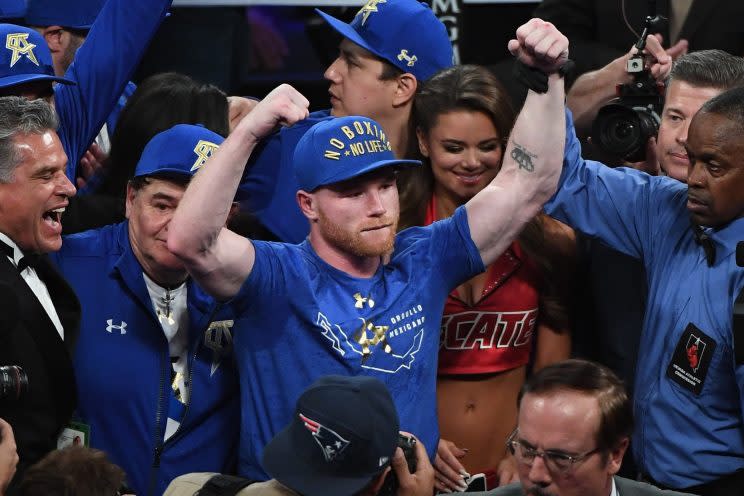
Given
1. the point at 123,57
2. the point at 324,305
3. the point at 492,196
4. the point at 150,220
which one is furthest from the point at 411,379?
the point at 123,57

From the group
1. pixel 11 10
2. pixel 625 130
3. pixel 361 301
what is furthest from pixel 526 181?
pixel 11 10

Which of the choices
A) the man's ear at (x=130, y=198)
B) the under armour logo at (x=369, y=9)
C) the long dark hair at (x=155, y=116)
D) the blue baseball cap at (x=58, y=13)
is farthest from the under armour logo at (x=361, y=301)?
the blue baseball cap at (x=58, y=13)

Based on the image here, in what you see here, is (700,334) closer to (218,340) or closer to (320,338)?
(320,338)

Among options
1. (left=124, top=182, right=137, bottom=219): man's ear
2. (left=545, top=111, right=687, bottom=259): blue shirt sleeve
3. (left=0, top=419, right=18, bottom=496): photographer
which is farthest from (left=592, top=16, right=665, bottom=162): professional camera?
(left=0, top=419, right=18, bottom=496): photographer

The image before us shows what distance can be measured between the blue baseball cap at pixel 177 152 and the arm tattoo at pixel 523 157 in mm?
843

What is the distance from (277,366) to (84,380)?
0.58m

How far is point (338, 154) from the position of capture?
3.46 m

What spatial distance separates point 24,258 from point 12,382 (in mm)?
482

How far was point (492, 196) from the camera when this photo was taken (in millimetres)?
3588

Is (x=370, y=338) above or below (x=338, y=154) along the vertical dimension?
below

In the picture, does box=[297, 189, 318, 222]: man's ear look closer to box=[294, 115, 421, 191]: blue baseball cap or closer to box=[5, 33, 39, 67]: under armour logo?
box=[294, 115, 421, 191]: blue baseball cap

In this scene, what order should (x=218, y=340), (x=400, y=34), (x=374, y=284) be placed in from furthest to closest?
(x=400, y=34) < (x=218, y=340) < (x=374, y=284)

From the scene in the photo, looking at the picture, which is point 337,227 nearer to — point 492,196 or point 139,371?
point 492,196

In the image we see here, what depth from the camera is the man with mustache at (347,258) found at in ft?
10.9
